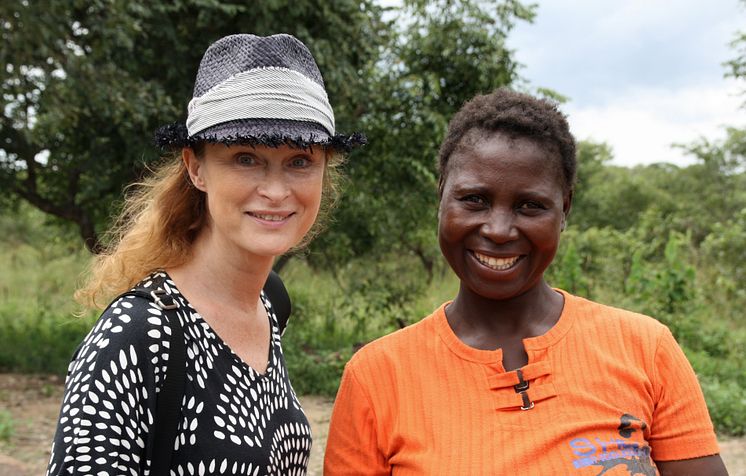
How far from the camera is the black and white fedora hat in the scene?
A: 70.3 inches

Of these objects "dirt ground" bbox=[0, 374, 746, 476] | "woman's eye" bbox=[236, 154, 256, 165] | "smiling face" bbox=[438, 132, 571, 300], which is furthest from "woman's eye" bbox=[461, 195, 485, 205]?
"dirt ground" bbox=[0, 374, 746, 476]

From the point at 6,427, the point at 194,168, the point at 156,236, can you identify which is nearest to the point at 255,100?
the point at 194,168

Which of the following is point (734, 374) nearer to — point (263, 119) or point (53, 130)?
point (53, 130)

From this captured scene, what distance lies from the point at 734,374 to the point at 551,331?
681 cm

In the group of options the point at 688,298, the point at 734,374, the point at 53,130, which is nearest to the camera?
the point at 53,130

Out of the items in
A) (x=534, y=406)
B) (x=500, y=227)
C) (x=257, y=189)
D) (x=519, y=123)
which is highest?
(x=519, y=123)

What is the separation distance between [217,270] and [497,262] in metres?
0.71

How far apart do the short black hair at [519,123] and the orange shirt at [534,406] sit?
1.24 feet

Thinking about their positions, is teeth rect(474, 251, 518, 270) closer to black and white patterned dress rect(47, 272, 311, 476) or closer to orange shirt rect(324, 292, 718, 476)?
orange shirt rect(324, 292, 718, 476)

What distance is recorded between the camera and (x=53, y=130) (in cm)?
577

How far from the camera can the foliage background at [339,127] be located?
596 centimetres

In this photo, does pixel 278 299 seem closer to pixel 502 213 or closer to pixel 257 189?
pixel 257 189

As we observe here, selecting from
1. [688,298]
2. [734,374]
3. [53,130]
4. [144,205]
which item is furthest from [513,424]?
[688,298]

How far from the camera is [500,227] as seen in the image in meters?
1.76
